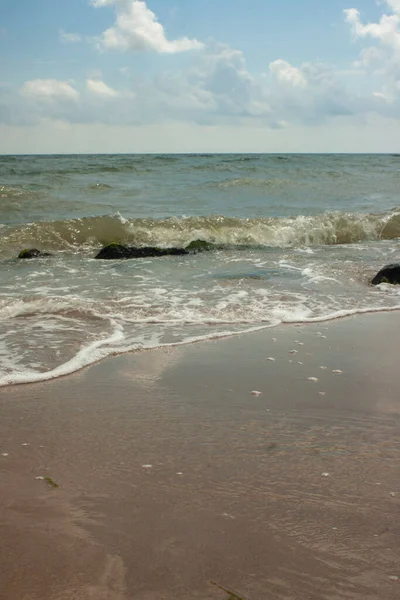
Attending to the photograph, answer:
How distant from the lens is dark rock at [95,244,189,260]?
39.0 feet

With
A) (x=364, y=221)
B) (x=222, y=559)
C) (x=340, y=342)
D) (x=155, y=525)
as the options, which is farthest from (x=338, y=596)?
(x=364, y=221)

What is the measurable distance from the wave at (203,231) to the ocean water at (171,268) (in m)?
0.05

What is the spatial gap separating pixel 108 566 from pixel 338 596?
88 cm

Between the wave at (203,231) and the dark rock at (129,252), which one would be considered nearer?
the dark rock at (129,252)

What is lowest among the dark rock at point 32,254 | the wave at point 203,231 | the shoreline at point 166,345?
the shoreline at point 166,345

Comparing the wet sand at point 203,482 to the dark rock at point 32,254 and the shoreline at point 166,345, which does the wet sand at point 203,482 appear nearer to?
the shoreline at point 166,345

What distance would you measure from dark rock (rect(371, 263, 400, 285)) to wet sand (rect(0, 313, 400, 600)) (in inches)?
163

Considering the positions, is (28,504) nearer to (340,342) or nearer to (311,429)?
(311,429)

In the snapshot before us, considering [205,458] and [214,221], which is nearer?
[205,458]

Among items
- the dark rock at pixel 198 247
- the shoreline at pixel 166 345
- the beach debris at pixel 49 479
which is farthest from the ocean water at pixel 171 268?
the beach debris at pixel 49 479

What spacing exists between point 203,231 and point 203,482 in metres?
12.6

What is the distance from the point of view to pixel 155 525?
282 centimetres

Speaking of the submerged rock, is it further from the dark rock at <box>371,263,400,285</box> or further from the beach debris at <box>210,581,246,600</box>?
the beach debris at <box>210,581,246,600</box>

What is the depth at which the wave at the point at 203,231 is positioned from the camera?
1470 cm
